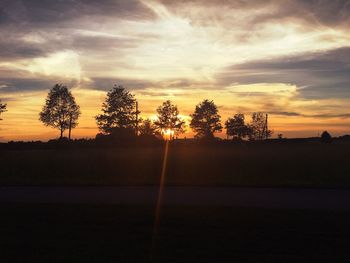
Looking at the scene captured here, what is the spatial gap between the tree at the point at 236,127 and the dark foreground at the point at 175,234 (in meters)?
64.1

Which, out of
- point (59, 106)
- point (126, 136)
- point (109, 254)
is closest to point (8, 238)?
point (109, 254)

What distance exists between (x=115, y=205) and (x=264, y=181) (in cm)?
659

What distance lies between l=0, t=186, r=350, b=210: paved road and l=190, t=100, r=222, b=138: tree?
54626 millimetres

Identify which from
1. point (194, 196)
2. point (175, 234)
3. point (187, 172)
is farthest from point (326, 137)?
point (175, 234)

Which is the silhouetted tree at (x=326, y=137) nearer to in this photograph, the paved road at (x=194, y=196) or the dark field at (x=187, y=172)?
the dark field at (x=187, y=172)

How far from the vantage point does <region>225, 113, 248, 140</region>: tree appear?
7481 centimetres

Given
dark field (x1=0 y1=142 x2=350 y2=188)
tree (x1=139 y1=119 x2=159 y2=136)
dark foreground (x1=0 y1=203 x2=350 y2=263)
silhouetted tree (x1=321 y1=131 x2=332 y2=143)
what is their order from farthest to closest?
tree (x1=139 y1=119 x2=159 y2=136), silhouetted tree (x1=321 y1=131 x2=332 y2=143), dark field (x1=0 y1=142 x2=350 y2=188), dark foreground (x1=0 y1=203 x2=350 y2=263)

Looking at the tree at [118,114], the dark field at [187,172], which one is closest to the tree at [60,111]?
the tree at [118,114]

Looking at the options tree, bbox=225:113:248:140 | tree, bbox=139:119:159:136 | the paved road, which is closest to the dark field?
the paved road

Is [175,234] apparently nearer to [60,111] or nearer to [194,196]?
[194,196]

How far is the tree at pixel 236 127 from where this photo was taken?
74812 millimetres

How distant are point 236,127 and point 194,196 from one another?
62.1 meters

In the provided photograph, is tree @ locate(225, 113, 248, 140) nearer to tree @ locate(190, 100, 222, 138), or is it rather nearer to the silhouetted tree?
tree @ locate(190, 100, 222, 138)

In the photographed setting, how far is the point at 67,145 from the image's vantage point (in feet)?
157
